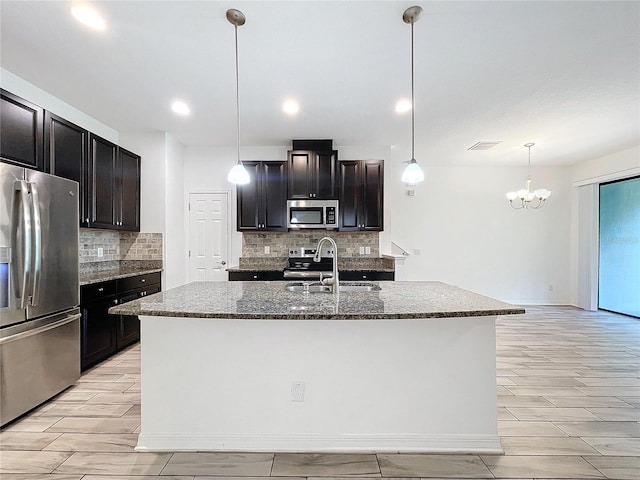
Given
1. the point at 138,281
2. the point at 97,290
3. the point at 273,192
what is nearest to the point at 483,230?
the point at 273,192

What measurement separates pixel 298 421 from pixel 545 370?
2.56 m

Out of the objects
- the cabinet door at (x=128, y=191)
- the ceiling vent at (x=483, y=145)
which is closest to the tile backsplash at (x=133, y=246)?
the cabinet door at (x=128, y=191)

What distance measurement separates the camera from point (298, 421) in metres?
1.94

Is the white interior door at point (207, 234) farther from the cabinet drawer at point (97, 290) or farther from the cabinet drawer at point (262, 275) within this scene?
the cabinet drawer at point (97, 290)

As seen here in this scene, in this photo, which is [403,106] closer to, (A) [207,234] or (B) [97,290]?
(A) [207,234]

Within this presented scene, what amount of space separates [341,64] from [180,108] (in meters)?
1.90

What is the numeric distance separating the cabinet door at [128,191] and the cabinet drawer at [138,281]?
2.12 ft

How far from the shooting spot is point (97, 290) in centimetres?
317

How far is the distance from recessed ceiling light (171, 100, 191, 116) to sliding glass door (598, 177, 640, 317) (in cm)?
652

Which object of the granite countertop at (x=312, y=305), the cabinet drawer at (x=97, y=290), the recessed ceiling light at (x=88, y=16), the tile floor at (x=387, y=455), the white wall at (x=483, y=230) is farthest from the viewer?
the white wall at (x=483, y=230)

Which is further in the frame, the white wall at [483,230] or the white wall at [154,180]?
the white wall at [483,230]

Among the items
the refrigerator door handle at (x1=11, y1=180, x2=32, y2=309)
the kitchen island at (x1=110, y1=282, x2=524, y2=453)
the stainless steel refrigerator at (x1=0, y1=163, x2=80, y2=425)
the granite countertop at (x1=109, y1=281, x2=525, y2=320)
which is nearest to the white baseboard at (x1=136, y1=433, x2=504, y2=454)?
the kitchen island at (x1=110, y1=282, x2=524, y2=453)

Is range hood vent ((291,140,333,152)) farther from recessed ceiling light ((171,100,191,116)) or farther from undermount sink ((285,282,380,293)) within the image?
undermount sink ((285,282,380,293))

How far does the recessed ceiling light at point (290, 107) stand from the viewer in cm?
347
